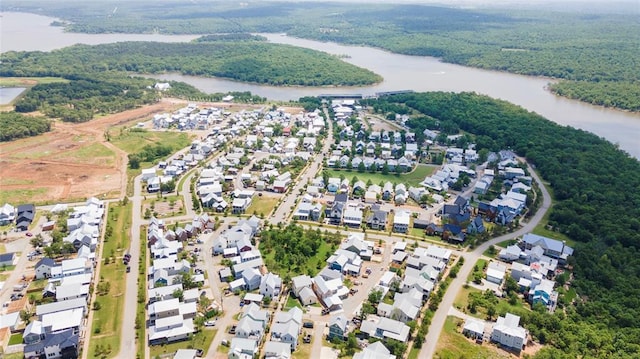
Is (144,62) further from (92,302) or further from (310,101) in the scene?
(92,302)

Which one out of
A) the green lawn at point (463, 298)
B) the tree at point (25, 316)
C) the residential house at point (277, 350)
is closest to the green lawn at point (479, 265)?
A: the green lawn at point (463, 298)

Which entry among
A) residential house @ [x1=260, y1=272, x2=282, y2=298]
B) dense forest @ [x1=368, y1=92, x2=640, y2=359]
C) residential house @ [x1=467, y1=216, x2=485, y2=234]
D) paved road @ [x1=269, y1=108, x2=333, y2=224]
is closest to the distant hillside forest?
dense forest @ [x1=368, y1=92, x2=640, y2=359]

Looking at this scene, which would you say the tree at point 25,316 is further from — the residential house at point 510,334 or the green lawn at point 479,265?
the green lawn at point 479,265

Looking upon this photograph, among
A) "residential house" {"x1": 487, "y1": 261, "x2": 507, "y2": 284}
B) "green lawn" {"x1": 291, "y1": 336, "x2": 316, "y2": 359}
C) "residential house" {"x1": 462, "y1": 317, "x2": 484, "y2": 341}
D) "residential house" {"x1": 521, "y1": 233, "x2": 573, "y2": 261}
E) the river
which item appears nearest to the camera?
"green lawn" {"x1": 291, "y1": 336, "x2": 316, "y2": 359}

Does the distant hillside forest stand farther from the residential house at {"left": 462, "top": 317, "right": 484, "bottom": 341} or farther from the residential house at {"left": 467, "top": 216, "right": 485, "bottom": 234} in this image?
the residential house at {"left": 462, "top": 317, "right": 484, "bottom": 341}

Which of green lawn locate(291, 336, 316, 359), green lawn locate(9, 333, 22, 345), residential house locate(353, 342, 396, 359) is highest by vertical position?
residential house locate(353, 342, 396, 359)

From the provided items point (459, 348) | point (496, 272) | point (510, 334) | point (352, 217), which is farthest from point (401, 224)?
point (510, 334)

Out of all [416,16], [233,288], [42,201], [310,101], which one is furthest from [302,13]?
[233,288]
